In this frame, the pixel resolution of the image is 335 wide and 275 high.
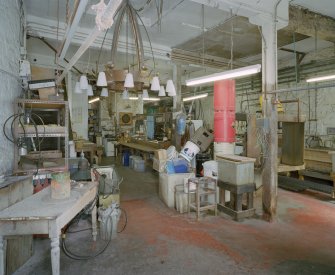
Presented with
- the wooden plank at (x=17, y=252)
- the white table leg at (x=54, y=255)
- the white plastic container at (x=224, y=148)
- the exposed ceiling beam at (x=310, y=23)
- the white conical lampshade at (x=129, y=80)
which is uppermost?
the exposed ceiling beam at (x=310, y=23)

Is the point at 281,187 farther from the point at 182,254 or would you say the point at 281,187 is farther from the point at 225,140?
the point at 182,254

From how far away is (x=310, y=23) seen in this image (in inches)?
199

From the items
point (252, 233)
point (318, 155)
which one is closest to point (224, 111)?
point (252, 233)

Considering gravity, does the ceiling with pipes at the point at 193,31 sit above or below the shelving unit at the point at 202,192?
above

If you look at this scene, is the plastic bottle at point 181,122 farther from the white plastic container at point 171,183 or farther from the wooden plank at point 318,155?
the wooden plank at point 318,155

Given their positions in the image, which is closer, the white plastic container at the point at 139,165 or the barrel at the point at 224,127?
the barrel at the point at 224,127

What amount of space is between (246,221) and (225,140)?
1936 millimetres

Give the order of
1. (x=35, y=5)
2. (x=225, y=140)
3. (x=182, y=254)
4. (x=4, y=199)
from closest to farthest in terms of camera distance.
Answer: (x=4, y=199)
(x=182, y=254)
(x=35, y=5)
(x=225, y=140)

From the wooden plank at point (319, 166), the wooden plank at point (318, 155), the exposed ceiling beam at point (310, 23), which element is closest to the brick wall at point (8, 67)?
the exposed ceiling beam at point (310, 23)

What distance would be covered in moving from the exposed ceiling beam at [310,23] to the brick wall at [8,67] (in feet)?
15.8

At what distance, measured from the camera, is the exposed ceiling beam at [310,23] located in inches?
190

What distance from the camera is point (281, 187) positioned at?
21.5 ft

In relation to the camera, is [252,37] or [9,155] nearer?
[9,155]

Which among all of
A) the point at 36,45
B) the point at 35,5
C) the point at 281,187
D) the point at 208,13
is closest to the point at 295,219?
the point at 281,187
